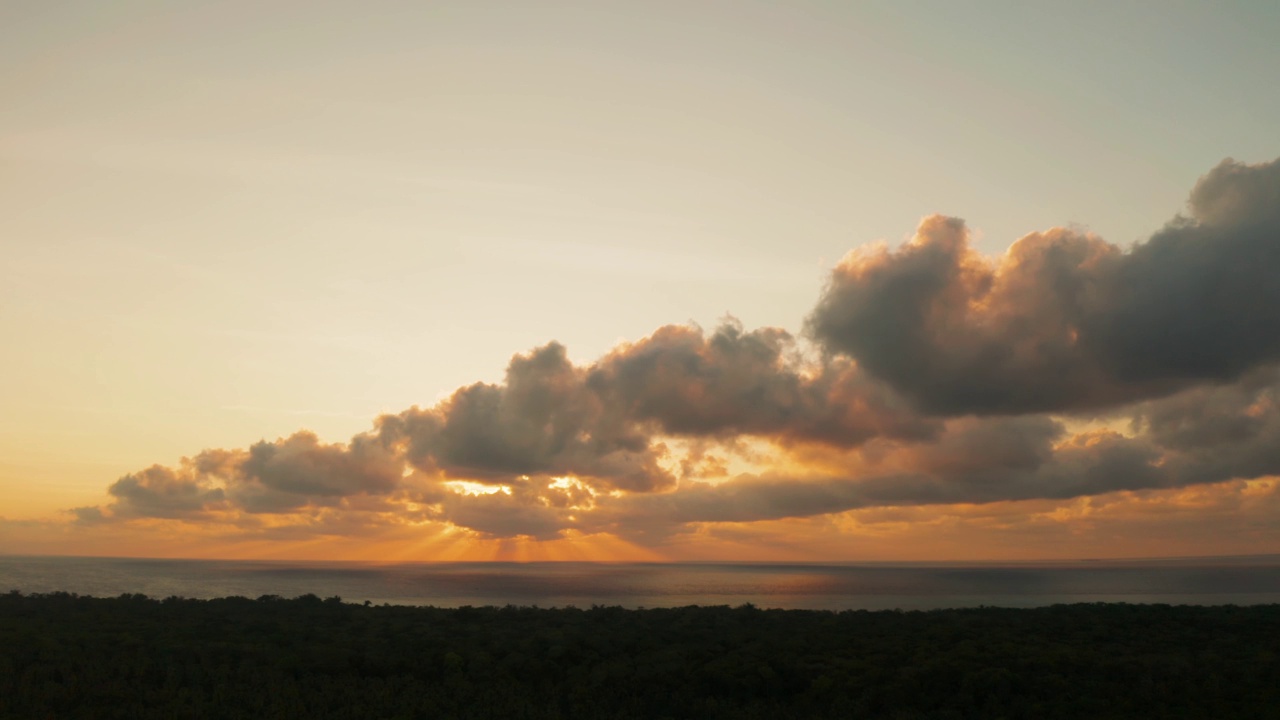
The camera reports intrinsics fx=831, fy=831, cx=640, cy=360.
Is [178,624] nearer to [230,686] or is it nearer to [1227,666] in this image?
[230,686]

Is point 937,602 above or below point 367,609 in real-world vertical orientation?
below

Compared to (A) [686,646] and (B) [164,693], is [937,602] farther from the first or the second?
(B) [164,693]

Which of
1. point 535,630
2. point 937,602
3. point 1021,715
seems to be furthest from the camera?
point 937,602

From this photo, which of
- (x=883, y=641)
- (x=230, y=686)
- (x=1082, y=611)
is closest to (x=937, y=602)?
(x=1082, y=611)

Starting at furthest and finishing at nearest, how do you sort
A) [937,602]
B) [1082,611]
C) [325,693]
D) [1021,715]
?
[937,602] < [1082,611] < [325,693] < [1021,715]

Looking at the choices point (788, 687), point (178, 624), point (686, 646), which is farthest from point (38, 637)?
point (788, 687)

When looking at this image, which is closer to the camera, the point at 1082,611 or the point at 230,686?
the point at 230,686
